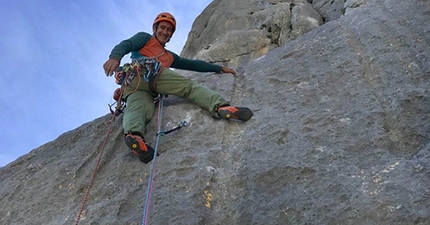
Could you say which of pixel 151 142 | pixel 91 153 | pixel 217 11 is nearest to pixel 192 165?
pixel 151 142

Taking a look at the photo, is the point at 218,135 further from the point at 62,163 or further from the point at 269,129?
the point at 62,163

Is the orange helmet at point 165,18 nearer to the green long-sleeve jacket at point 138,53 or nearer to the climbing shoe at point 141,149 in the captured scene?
the green long-sleeve jacket at point 138,53

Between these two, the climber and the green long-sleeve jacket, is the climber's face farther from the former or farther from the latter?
the green long-sleeve jacket

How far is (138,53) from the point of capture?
6.63 metres

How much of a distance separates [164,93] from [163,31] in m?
1.07

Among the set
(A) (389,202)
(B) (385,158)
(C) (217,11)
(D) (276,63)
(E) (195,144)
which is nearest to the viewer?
(A) (389,202)

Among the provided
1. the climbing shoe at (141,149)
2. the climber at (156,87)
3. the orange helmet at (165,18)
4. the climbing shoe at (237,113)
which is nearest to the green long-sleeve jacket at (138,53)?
the climber at (156,87)

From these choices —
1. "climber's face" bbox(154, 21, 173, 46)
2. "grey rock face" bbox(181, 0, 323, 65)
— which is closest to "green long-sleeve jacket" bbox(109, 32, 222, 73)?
"climber's face" bbox(154, 21, 173, 46)

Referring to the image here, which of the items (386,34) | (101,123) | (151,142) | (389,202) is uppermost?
(101,123)

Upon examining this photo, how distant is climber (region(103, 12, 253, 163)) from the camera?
5.49 metres

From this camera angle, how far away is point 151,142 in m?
5.74

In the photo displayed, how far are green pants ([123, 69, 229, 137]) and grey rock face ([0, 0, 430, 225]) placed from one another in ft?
0.50

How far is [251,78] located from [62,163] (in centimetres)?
287

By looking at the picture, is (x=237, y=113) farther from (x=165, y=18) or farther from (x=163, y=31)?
(x=165, y=18)
